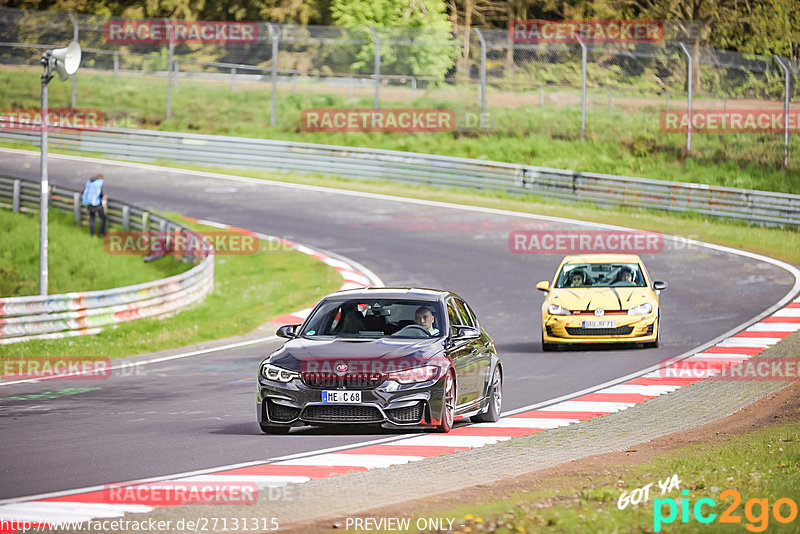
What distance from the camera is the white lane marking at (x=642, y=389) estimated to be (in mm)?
15109

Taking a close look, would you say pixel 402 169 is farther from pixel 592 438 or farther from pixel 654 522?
pixel 654 522

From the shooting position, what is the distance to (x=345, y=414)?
11.0m

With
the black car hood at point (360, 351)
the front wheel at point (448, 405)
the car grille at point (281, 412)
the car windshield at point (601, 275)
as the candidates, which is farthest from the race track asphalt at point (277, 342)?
the car windshield at point (601, 275)

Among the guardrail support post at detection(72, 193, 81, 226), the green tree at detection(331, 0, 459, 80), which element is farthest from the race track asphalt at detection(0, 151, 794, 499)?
the green tree at detection(331, 0, 459, 80)

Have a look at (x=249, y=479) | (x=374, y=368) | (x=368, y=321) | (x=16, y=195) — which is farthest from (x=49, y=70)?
(x=16, y=195)

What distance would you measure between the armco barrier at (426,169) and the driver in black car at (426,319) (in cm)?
2202

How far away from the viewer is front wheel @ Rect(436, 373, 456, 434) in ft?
37.5

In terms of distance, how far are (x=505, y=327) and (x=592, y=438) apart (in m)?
9.69

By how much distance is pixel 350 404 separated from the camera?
1103 cm

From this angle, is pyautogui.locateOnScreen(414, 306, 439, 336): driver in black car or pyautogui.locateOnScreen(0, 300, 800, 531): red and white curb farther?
pyautogui.locateOnScreen(414, 306, 439, 336): driver in black car

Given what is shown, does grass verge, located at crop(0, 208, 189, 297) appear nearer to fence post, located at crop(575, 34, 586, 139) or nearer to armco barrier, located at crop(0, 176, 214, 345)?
armco barrier, located at crop(0, 176, 214, 345)

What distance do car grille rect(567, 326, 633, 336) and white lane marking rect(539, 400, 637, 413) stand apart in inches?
177

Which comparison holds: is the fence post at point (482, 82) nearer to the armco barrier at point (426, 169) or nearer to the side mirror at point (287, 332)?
the armco barrier at point (426, 169)

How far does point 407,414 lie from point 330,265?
17.4m
